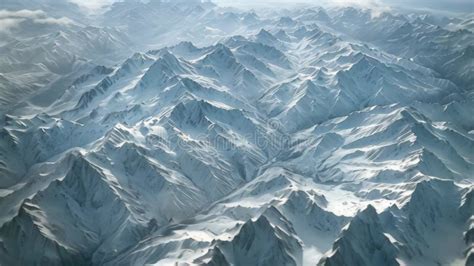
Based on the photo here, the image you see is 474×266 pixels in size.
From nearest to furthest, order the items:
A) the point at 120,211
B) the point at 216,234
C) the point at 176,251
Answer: the point at 176,251
the point at 216,234
the point at 120,211

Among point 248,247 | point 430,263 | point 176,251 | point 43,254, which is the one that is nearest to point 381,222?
point 430,263

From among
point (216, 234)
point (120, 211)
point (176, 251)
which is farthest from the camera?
point (120, 211)

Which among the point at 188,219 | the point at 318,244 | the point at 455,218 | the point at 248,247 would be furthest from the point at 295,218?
the point at 455,218

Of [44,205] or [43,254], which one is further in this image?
[44,205]

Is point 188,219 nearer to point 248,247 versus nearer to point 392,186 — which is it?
point 248,247

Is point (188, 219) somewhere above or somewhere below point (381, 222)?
below

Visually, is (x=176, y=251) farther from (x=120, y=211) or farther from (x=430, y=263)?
(x=430, y=263)

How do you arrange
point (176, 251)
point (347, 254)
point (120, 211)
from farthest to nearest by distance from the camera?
point (120, 211), point (176, 251), point (347, 254)

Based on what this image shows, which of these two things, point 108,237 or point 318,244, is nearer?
point 318,244

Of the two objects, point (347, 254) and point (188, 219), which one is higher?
point (347, 254)
